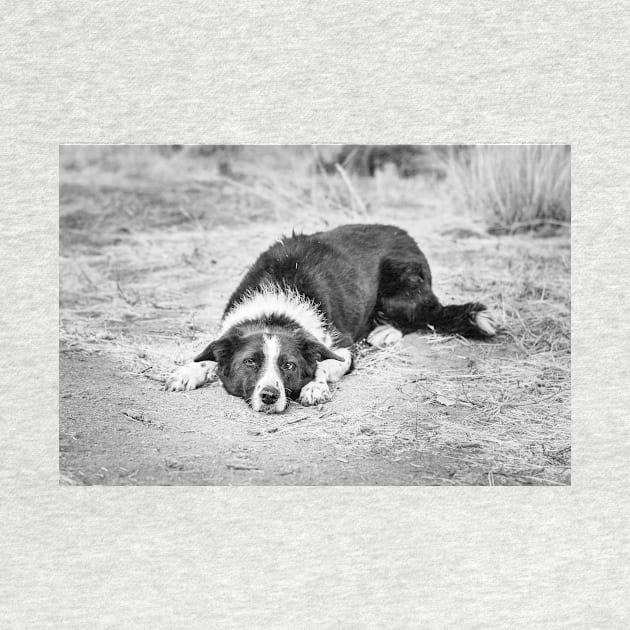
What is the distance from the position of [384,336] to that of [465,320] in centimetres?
36

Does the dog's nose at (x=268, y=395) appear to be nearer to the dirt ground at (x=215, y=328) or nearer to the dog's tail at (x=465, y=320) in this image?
the dirt ground at (x=215, y=328)

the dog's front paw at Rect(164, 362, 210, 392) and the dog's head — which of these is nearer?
the dog's head

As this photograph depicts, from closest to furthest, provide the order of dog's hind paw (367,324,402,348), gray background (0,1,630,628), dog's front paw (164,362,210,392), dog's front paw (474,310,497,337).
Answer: gray background (0,1,630,628)
dog's front paw (164,362,210,392)
dog's front paw (474,310,497,337)
dog's hind paw (367,324,402,348)

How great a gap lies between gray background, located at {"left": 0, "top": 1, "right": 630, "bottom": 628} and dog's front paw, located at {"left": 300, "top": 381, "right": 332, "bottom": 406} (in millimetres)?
350

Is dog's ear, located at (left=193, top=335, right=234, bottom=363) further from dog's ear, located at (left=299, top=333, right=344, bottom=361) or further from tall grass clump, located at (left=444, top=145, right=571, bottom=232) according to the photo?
tall grass clump, located at (left=444, top=145, right=571, bottom=232)

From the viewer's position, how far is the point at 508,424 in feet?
10.9

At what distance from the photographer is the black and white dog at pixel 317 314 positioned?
3359 millimetres

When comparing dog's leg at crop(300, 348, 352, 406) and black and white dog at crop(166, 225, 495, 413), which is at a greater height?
black and white dog at crop(166, 225, 495, 413)

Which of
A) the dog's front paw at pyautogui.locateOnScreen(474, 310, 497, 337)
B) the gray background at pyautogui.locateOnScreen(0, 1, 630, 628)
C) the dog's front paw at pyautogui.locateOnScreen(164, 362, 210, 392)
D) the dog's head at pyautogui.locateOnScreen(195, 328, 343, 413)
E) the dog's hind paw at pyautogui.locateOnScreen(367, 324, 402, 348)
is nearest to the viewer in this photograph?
the gray background at pyautogui.locateOnScreen(0, 1, 630, 628)

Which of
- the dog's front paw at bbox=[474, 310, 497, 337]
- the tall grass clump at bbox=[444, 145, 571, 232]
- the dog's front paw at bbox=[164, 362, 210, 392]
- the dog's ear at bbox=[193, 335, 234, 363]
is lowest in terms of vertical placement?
the dog's front paw at bbox=[164, 362, 210, 392]

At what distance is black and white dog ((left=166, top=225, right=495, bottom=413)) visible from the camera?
3.36 m

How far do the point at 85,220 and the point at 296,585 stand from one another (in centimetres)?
164

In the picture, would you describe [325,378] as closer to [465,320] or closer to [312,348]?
[312,348]

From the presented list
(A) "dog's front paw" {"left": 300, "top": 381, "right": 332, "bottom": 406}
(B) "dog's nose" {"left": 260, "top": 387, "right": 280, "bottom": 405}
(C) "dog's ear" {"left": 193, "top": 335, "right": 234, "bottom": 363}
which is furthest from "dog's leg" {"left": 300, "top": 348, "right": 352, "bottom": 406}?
(C) "dog's ear" {"left": 193, "top": 335, "right": 234, "bottom": 363}
